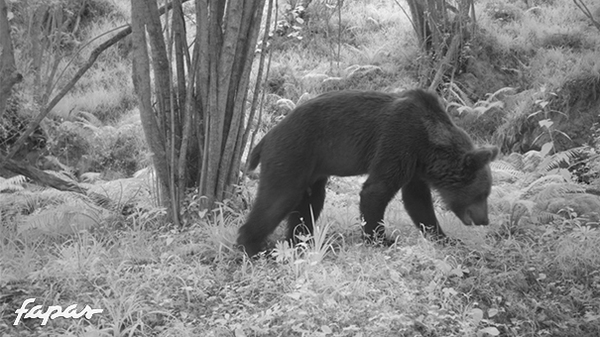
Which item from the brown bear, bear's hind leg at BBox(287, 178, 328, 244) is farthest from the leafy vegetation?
the brown bear

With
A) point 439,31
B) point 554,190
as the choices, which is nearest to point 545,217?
point 554,190

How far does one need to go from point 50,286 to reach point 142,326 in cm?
106

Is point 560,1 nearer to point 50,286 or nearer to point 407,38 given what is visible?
point 407,38

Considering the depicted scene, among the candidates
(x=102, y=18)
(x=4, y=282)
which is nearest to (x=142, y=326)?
(x=4, y=282)

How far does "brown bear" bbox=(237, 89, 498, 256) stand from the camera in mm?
6223

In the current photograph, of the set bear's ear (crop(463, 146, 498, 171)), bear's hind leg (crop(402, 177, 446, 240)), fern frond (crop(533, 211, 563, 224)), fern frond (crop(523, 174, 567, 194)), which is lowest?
fern frond (crop(533, 211, 563, 224))

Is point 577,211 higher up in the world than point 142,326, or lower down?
lower down

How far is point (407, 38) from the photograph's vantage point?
15.0 meters

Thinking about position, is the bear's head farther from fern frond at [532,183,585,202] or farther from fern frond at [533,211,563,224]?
fern frond at [532,183,585,202]

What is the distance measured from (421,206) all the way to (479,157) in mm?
776

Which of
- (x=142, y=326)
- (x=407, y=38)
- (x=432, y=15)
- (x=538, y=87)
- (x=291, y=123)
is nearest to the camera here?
(x=142, y=326)

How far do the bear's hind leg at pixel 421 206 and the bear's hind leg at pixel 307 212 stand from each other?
865 millimetres

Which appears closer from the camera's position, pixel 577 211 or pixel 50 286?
pixel 50 286

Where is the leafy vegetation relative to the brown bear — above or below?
below
